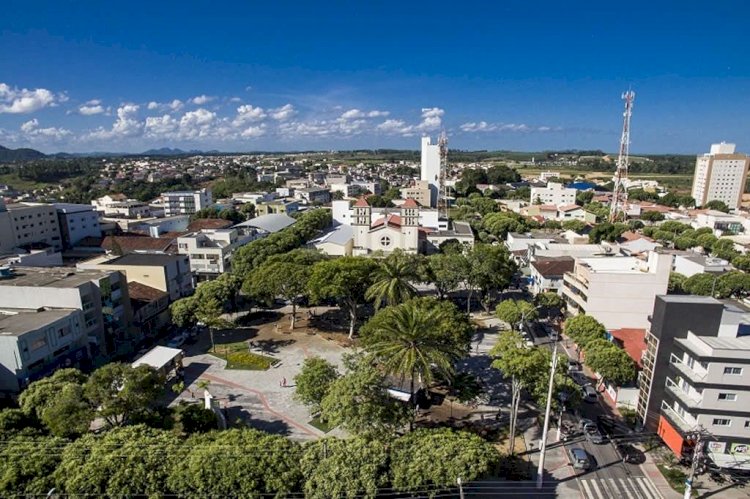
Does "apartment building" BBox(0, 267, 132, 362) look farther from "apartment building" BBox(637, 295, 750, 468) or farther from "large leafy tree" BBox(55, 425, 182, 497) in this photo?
"apartment building" BBox(637, 295, 750, 468)

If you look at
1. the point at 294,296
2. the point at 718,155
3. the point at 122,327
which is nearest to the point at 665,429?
the point at 294,296

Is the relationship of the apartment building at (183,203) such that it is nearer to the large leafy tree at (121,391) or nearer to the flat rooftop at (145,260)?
the flat rooftop at (145,260)

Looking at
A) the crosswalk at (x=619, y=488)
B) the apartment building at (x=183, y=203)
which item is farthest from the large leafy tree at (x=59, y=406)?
the apartment building at (x=183, y=203)

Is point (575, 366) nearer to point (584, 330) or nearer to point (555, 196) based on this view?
point (584, 330)

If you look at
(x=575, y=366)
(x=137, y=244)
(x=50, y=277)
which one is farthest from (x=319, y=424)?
(x=137, y=244)

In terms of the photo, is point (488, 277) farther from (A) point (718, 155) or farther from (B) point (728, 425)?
(A) point (718, 155)

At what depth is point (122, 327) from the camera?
4147 cm

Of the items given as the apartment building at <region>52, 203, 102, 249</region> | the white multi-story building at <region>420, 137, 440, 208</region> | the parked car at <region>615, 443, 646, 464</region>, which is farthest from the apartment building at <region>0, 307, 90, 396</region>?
the white multi-story building at <region>420, 137, 440, 208</region>

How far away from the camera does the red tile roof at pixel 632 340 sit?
34678 mm

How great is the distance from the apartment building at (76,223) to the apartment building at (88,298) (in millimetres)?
44743

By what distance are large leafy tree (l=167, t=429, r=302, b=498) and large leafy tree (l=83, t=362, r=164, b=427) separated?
7096 mm

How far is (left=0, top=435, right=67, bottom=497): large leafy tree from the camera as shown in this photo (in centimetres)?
1897

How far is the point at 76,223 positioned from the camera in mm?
83125

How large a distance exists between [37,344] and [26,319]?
3.79m
